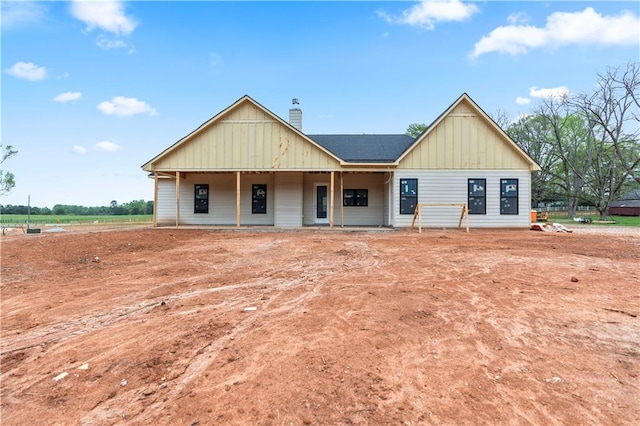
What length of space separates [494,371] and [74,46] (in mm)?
18940

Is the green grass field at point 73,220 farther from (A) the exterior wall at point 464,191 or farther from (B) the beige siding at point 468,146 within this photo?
(B) the beige siding at point 468,146

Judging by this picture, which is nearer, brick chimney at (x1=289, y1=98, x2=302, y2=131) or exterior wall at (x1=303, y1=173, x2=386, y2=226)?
exterior wall at (x1=303, y1=173, x2=386, y2=226)

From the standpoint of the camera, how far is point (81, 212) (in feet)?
195

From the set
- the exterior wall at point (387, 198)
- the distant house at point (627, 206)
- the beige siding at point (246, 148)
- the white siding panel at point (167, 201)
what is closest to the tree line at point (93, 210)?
the white siding panel at point (167, 201)

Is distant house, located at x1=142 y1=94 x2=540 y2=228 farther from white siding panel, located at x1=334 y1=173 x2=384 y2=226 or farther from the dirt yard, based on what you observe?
the dirt yard

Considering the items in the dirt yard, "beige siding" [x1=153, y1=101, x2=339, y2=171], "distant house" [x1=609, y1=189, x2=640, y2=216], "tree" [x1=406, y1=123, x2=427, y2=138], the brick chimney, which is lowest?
the dirt yard

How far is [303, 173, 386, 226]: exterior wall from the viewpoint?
16375mm

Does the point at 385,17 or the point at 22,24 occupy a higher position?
the point at 385,17

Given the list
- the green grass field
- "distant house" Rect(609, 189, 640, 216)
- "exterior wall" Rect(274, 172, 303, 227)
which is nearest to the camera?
"exterior wall" Rect(274, 172, 303, 227)

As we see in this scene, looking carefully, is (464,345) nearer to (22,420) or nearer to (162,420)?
(162,420)

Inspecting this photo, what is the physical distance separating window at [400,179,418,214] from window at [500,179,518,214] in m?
3.89

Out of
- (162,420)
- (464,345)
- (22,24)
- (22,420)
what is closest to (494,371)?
(464,345)

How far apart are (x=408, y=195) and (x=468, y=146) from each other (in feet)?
11.4

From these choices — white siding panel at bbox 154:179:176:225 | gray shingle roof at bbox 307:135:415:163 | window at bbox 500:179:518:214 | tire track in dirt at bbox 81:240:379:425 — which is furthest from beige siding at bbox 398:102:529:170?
white siding panel at bbox 154:179:176:225
